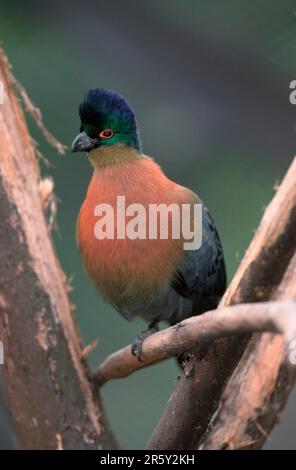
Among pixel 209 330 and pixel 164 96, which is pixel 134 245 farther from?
pixel 164 96

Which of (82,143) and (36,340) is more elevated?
(82,143)

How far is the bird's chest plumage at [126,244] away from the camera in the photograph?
1.98 m

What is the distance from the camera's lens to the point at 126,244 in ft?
6.48

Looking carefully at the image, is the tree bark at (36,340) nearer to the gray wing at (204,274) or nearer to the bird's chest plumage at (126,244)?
the bird's chest plumage at (126,244)

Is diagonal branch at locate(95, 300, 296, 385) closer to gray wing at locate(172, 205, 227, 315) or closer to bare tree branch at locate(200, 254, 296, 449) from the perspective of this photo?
bare tree branch at locate(200, 254, 296, 449)

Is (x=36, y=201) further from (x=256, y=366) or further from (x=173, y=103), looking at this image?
(x=173, y=103)

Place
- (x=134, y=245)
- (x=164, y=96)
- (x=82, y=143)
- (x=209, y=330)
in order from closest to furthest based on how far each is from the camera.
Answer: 1. (x=209, y=330)
2. (x=134, y=245)
3. (x=82, y=143)
4. (x=164, y=96)

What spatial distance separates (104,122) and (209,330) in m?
0.95

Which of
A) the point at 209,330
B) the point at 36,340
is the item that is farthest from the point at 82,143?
the point at 209,330

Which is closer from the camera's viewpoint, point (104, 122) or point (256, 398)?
point (256, 398)

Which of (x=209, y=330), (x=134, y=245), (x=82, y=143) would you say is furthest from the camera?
(x=82, y=143)

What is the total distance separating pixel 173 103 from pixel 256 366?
7.01ft

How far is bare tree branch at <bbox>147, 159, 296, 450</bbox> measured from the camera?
1464 mm

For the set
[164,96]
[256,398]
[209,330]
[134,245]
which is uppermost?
[164,96]
